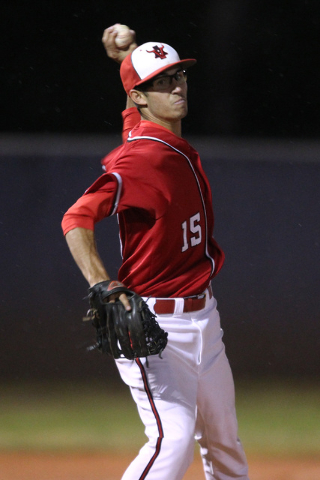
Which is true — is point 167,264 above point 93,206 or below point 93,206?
below

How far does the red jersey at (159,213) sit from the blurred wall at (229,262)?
5.83 feet

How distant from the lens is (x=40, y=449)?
12.9 feet

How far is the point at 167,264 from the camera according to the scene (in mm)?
2439

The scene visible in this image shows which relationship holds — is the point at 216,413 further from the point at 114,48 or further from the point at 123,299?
the point at 114,48

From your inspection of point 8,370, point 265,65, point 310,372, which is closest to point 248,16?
point 265,65

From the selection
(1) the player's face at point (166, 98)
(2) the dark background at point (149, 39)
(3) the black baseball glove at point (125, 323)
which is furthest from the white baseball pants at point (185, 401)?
(2) the dark background at point (149, 39)

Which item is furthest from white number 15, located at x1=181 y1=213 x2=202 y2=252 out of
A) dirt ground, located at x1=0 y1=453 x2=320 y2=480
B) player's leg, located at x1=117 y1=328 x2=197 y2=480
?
dirt ground, located at x1=0 y1=453 x2=320 y2=480

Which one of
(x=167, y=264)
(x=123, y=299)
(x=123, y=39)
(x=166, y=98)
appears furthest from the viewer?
(x=123, y=39)

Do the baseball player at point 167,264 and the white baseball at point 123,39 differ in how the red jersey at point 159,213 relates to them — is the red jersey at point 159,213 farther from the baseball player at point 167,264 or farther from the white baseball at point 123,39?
the white baseball at point 123,39

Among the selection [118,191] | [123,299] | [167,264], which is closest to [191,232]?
[167,264]

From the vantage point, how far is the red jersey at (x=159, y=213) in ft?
7.68

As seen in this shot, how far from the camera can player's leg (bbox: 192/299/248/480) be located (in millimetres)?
2469

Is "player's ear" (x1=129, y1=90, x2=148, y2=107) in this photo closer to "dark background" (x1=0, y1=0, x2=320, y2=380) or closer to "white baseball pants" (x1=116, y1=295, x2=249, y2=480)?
"white baseball pants" (x1=116, y1=295, x2=249, y2=480)

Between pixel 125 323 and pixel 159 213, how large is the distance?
430mm
